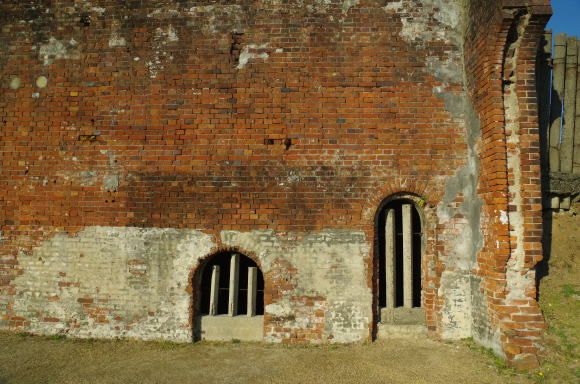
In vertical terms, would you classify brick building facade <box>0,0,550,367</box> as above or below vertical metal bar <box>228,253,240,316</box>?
above

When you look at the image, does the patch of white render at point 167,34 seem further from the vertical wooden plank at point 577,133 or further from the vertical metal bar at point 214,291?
the vertical wooden plank at point 577,133

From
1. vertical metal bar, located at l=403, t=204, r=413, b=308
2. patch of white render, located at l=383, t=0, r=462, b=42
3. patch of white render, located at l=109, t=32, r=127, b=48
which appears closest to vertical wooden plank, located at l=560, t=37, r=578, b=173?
patch of white render, located at l=383, t=0, r=462, b=42

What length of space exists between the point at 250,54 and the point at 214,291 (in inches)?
150

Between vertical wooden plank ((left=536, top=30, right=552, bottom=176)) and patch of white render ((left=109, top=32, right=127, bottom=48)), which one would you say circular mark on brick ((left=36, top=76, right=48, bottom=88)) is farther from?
vertical wooden plank ((left=536, top=30, right=552, bottom=176))

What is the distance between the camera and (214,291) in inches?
215

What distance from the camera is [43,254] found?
5.51 m

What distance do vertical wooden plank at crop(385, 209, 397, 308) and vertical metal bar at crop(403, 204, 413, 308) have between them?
0.15 meters

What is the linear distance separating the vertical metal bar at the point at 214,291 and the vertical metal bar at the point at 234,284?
0.74 ft

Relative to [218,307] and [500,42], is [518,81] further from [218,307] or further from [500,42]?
[218,307]

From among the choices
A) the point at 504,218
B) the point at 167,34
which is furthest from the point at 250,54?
the point at 504,218

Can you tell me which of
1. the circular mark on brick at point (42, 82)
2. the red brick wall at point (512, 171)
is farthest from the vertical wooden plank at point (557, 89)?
the circular mark on brick at point (42, 82)

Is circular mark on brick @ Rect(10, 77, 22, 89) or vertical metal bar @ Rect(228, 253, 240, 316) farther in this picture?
circular mark on brick @ Rect(10, 77, 22, 89)

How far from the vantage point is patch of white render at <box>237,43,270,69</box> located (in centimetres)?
554

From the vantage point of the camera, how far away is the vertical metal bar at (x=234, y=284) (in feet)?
17.7
